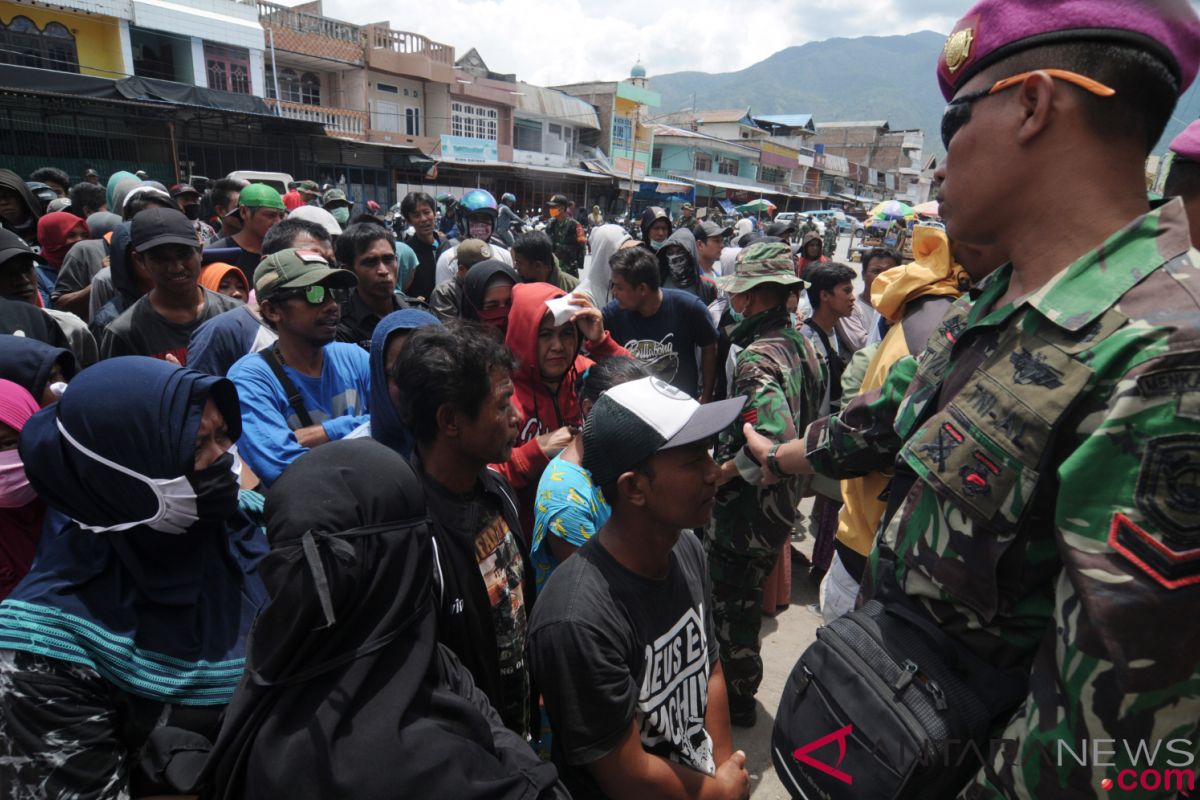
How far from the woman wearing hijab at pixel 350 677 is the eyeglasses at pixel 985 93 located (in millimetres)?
1337

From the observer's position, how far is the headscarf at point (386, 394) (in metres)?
2.46

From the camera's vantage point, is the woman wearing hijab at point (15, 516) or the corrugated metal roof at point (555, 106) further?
the corrugated metal roof at point (555, 106)

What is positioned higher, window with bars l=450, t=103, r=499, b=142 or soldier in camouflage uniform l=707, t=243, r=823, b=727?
window with bars l=450, t=103, r=499, b=142

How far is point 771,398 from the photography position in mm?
2520

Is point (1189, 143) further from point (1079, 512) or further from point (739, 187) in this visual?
point (739, 187)

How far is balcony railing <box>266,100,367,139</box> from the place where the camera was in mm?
22672

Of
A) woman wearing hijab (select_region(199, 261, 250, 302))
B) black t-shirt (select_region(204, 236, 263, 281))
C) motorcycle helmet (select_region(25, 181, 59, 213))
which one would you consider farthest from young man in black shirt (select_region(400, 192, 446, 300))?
motorcycle helmet (select_region(25, 181, 59, 213))

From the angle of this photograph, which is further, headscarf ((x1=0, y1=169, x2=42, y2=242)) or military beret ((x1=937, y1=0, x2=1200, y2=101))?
headscarf ((x1=0, y1=169, x2=42, y2=242))

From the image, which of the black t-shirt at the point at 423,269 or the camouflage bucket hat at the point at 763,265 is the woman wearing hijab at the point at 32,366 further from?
the black t-shirt at the point at 423,269

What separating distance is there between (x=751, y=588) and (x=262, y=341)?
2657 millimetres

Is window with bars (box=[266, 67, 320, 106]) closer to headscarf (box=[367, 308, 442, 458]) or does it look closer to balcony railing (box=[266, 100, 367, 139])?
balcony railing (box=[266, 100, 367, 139])

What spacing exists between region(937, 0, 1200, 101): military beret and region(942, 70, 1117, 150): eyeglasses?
6cm

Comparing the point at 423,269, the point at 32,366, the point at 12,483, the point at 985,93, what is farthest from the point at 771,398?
the point at 423,269

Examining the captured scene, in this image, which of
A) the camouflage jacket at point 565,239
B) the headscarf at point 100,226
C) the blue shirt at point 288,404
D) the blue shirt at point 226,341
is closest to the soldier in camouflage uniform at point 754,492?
the blue shirt at point 288,404
